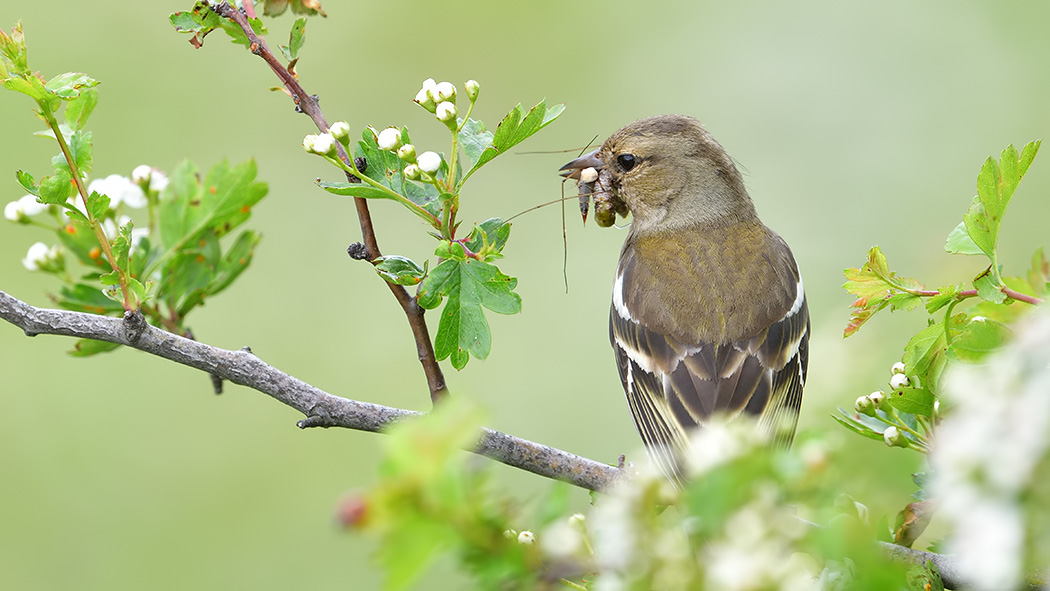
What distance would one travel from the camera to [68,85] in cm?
A: 214

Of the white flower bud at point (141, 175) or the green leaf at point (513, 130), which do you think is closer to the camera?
the green leaf at point (513, 130)

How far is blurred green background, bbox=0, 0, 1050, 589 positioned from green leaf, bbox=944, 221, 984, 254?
102 inches

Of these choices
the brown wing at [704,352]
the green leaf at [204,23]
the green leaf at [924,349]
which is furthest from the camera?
the brown wing at [704,352]

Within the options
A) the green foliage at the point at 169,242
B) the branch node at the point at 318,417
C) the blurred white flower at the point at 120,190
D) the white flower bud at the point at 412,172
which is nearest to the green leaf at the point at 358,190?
the white flower bud at the point at 412,172

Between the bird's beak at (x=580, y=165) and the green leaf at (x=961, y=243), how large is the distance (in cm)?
209

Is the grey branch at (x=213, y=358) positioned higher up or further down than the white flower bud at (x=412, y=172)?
further down

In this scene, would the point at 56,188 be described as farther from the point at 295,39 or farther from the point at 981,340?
the point at 981,340

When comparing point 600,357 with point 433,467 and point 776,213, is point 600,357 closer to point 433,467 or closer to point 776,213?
point 776,213

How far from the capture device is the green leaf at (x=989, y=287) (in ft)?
5.87

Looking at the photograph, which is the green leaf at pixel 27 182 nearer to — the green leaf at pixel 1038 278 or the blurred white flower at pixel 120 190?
the blurred white flower at pixel 120 190

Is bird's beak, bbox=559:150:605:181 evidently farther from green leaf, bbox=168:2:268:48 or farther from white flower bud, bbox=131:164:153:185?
green leaf, bbox=168:2:268:48

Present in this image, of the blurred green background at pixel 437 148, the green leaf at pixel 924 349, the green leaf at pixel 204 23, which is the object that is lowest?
the blurred green background at pixel 437 148

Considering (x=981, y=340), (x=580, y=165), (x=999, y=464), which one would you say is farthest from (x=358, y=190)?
(x=580, y=165)

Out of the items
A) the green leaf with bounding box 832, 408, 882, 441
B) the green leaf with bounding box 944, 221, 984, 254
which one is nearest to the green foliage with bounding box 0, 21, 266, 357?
the green leaf with bounding box 832, 408, 882, 441
